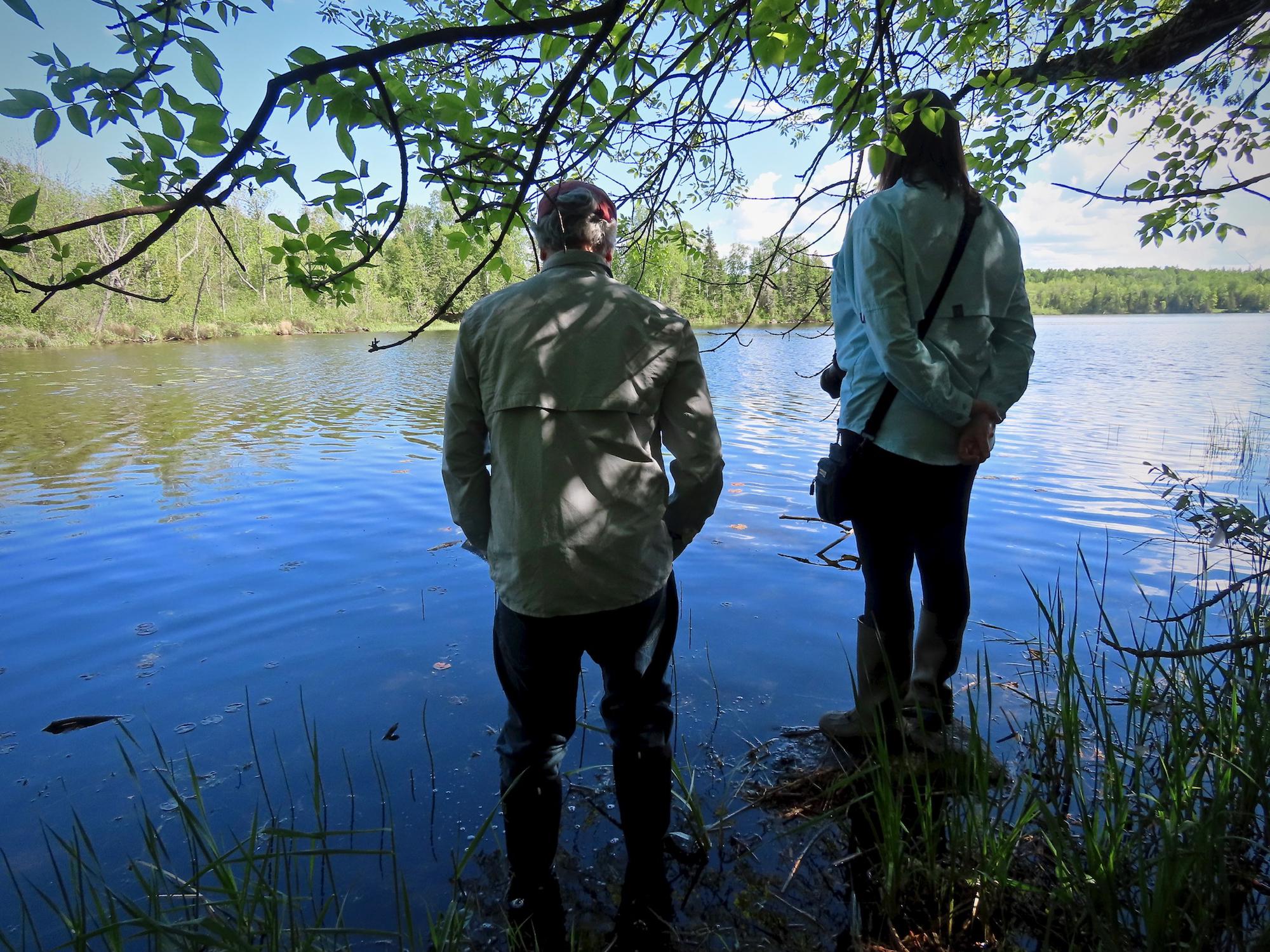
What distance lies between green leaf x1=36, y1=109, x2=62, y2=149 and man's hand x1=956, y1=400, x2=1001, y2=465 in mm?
2260

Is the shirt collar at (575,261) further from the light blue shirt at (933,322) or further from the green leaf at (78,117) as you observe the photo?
the green leaf at (78,117)

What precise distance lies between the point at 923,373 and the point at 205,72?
1855 mm

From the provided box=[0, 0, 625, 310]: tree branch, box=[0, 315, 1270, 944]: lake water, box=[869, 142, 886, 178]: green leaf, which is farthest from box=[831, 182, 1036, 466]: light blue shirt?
box=[0, 0, 625, 310]: tree branch

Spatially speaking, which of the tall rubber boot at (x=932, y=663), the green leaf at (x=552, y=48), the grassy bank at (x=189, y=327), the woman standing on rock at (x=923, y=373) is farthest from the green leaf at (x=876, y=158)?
the grassy bank at (x=189, y=327)

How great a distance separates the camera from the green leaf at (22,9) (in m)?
1.17

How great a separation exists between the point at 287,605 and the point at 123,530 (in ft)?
8.60

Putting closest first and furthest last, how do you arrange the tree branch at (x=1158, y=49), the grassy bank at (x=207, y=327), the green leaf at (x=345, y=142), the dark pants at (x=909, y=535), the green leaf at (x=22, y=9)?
the green leaf at (x=22, y=9) → the green leaf at (x=345, y=142) → the dark pants at (x=909, y=535) → the tree branch at (x=1158, y=49) → the grassy bank at (x=207, y=327)

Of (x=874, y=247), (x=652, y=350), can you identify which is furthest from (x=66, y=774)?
(x=874, y=247)

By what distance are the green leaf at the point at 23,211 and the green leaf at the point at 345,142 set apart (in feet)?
1.87

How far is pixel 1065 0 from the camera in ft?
13.2

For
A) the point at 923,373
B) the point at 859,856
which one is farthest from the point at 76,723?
the point at 923,373

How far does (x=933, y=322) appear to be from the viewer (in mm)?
2146

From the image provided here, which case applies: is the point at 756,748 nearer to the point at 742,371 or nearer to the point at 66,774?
the point at 66,774

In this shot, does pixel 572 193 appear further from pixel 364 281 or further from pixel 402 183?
pixel 364 281
